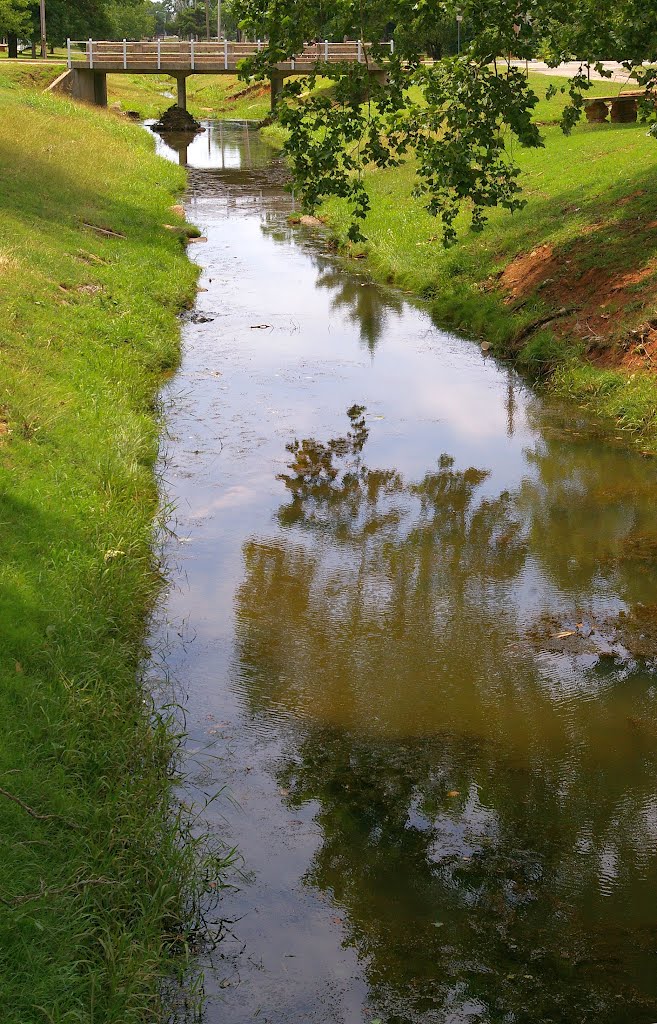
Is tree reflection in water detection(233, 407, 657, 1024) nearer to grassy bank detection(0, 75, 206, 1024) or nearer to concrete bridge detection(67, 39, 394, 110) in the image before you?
grassy bank detection(0, 75, 206, 1024)

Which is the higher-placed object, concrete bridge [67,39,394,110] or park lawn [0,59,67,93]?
concrete bridge [67,39,394,110]

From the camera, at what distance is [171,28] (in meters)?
146

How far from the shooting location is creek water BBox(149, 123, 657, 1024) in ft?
18.0

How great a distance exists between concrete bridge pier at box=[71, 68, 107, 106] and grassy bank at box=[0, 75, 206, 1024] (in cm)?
3750

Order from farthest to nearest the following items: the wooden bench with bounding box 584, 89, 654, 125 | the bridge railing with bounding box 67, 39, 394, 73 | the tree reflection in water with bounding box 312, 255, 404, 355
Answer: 1. the bridge railing with bounding box 67, 39, 394, 73
2. the wooden bench with bounding box 584, 89, 654, 125
3. the tree reflection in water with bounding box 312, 255, 404, 355

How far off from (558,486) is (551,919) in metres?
6.97

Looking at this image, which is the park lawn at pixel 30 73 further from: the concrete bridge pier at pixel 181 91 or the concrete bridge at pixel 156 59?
the concrete bridge pier at pixel 181 91

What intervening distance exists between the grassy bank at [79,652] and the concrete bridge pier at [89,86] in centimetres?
3750

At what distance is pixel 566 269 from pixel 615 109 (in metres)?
12.2

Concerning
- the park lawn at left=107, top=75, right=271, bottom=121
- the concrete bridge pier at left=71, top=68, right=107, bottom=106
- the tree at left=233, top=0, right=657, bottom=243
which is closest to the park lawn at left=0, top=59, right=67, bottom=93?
the concrete bridge pier at left=71, top=68, right=107, bottom=106

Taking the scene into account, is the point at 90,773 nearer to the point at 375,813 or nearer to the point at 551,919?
the point at 375,813

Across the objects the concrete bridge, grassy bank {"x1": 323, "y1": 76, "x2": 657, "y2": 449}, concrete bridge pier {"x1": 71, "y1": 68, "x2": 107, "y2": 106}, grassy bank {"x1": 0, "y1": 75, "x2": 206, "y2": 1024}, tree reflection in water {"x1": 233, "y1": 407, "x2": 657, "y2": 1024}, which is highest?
the concrete bridge

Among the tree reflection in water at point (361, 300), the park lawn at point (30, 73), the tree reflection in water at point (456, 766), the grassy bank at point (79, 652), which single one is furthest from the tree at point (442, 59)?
the park lawn at point (30, 73)

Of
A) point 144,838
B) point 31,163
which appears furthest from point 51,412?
point 31,163
